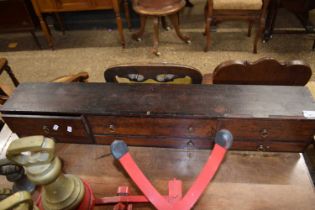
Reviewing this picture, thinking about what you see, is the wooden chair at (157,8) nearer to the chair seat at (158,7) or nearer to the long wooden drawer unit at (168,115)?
the chair seat at (158,7)

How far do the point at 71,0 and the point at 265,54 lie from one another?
201cm

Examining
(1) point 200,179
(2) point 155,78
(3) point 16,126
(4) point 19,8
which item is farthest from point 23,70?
(1) point 200,179

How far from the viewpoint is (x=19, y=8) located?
2.63 metres

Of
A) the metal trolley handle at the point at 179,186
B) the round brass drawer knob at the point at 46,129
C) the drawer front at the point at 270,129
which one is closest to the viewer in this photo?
the metal trolley handle at the point at 179,186

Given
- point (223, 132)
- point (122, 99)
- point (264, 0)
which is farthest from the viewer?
point (264, 0)

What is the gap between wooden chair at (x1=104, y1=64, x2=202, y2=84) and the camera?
3.42 feet

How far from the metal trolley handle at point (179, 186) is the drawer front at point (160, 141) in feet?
0.51

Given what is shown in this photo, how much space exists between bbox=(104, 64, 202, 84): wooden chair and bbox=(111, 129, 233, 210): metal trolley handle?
1.17 ft

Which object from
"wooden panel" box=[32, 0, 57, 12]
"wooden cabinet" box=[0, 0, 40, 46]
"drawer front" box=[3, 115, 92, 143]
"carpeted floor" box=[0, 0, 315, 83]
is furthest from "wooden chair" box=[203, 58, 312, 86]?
"wooden cabinet" box=[0, 0, 40, 46]

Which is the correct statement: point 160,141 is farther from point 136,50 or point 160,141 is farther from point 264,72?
point 136,50

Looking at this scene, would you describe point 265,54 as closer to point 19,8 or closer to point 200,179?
point 200,179

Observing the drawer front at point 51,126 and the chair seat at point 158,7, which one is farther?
the chair seat at point 158,7

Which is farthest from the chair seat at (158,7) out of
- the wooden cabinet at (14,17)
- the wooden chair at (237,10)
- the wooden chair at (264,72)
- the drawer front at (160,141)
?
the drawer front at (160,141)

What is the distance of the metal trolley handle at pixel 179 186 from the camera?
2.42ft
